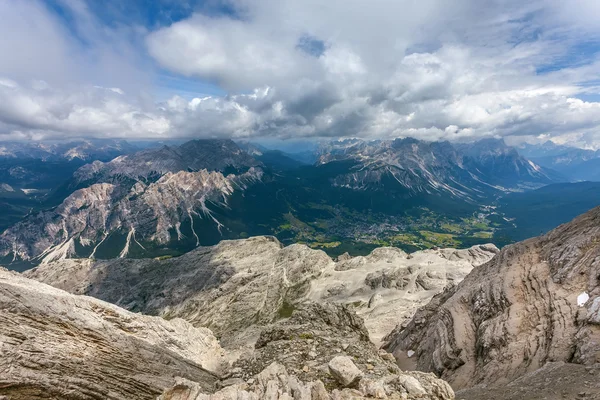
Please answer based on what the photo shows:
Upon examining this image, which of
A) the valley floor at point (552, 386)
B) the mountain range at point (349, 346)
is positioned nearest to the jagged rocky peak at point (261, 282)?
the mountain range at point (349, 346)

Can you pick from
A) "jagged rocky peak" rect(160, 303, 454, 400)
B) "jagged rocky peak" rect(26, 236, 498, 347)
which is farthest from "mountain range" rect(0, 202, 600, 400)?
"jagged rocky peak" rect(26, 236, 498, 347)

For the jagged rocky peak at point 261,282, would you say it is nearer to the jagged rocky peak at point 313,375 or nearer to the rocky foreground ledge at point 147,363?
the rocky foreground ledge at point 147,363

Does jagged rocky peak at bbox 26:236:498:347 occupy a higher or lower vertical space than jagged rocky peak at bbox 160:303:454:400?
lower

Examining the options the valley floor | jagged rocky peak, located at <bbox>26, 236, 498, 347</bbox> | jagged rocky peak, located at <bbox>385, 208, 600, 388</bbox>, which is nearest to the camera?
the valley floor

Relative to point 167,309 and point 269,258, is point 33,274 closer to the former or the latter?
point 167,309

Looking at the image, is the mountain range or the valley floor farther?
the mountain range

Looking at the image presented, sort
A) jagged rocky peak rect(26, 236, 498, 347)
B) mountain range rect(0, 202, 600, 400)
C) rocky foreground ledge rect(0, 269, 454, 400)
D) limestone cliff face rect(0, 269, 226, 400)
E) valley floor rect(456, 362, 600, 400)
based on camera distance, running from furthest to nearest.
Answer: jagged rocky peak rect(26, 236, 498, 347) → limestone cliff face rect(0, 269, 226, 400) → mountain range rect(0, 202, 600, 400) → valley floor rect(456, 362, 600, 400) → rocky foreground ledge rect(0, 269, 454, 400)

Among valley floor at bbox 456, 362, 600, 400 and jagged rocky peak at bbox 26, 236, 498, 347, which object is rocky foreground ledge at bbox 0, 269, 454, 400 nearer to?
valley floor at bbox 456, 362, 600, 400

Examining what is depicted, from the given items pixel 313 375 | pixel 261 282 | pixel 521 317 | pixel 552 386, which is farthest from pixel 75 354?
pixel 261 282
